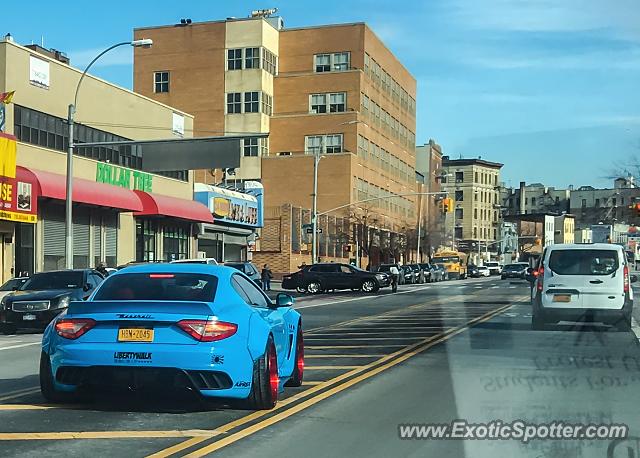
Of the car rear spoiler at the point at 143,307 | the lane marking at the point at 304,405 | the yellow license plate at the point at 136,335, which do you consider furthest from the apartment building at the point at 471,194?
the yellow license plate at the point at 136,335

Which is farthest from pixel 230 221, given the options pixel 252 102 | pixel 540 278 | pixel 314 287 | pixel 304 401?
pixel 304 401

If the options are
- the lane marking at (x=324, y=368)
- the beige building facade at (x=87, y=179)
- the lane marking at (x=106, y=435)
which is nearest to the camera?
the lane marking at (x=106, y=435)

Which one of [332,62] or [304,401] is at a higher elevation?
[332,62]

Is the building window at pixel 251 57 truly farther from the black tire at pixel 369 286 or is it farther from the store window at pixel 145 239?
the black tire at pixel 369 286

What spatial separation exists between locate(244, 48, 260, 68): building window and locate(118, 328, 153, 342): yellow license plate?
73.2 m

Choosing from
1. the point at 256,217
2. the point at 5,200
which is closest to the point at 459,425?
the point at 5,200

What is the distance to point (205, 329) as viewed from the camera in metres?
8.47

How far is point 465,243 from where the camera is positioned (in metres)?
149

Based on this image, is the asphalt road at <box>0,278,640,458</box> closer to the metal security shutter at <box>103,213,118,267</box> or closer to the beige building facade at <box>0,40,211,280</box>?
the beige building facade at <box>0,40,211,280</box>

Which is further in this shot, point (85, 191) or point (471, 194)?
point (471, 194)

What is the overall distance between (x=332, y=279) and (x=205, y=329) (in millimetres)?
37171

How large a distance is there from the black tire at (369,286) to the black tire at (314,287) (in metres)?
2.18

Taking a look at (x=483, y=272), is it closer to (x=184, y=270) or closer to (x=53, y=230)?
(x=53, y=230)

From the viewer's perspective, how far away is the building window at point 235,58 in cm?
8031
